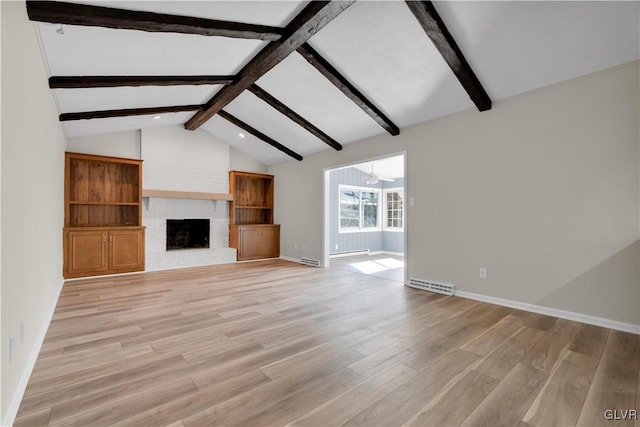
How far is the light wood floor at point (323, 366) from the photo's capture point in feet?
5.55

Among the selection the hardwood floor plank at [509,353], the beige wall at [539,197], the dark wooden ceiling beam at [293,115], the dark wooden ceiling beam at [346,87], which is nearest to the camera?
the hardwood floor plank at [509,353]

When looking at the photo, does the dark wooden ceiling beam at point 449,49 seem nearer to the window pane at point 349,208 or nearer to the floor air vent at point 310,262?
the floor air vent at point 310,262

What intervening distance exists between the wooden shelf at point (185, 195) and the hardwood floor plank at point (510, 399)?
241 inches

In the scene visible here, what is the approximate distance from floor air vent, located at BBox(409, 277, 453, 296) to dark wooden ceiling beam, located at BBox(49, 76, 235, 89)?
404 cm

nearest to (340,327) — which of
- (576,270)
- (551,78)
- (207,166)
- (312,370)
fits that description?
(312,370)

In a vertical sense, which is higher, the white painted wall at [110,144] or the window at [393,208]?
the white painted wall at [110,144]

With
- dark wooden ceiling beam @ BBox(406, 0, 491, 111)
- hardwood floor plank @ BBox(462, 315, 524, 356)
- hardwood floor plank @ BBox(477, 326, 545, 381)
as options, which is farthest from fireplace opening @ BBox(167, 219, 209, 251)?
hardwood floor plank @ BBox(477, 326, 545, 381)

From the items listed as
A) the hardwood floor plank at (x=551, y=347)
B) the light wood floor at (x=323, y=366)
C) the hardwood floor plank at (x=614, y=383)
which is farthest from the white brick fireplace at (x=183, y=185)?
the hardwood floor plank at (x=614, y=383)

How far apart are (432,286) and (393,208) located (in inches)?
204

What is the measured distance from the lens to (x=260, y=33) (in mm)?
3104

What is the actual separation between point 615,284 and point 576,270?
1.02 ft

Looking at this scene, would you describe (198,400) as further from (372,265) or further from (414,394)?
(372,265)

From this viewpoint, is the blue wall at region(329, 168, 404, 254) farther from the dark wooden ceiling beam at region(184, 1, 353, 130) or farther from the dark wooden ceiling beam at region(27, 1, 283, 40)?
the dark wooden ceiling beam at region(27, 1, 283, 40)

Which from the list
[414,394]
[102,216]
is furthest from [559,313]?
[102,216]
